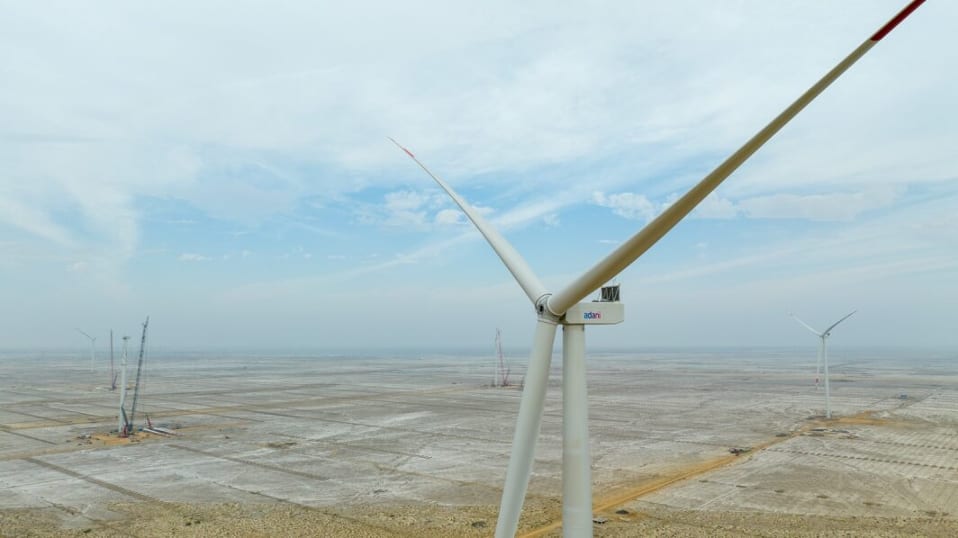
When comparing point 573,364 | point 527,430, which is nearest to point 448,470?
point 527,430

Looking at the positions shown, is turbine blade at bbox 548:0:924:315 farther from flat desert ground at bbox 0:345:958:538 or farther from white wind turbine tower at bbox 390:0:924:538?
flat desert ground at bbox 0:345:958:538

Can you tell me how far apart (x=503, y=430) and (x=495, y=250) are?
32.7 m

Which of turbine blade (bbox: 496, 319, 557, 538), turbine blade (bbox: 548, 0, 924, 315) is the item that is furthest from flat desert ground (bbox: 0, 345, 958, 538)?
turbine blade (bbox: 548, 0, 924, 315)

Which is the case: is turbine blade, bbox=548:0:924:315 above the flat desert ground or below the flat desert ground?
above

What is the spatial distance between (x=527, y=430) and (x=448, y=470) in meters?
20.2

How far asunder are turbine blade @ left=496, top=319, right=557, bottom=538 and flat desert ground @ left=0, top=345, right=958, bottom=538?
9.14 metres

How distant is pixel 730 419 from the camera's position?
180 ft

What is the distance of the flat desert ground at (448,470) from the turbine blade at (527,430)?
9.14 metres

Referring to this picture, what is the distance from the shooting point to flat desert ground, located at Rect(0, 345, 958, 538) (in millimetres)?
23344

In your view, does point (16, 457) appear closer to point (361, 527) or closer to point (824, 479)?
point (361, 527)

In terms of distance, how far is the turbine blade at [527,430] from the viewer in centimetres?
1378

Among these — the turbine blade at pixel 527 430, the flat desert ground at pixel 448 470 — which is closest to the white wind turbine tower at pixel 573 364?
the turbine blade at pixel 527 430

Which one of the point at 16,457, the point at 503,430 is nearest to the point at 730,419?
the point at 503,430

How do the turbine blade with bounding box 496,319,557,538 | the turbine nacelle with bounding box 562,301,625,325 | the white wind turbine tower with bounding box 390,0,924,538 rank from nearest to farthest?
the white wind turbine tower with bounding box 390,0,924,538 → the turbine nacelle with bounding box 562,301,625,325 → the turbine blade with bounding box 496,319,557,538
